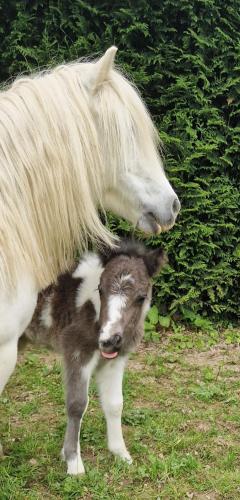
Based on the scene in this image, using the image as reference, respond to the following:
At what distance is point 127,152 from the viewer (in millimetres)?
2338

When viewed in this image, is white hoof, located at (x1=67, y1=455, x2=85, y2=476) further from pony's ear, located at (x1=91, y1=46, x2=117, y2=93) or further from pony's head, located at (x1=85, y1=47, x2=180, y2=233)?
pony's ear, located at (x1=91, y1=46, x2=117, y2=93)

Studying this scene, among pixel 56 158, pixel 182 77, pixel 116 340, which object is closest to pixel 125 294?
pixel 116 340

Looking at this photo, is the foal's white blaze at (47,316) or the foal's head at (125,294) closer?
the foal's head at (125,294)

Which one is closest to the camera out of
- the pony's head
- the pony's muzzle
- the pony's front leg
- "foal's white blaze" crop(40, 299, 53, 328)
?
the pony's head

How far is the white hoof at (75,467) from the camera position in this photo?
327cm

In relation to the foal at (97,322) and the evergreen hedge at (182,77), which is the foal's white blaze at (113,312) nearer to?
the foal at (97,322)

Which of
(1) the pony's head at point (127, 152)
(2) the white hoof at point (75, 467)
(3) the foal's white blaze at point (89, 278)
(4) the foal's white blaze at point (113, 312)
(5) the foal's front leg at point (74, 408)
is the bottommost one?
(2) the white hoof at point (75, 467)

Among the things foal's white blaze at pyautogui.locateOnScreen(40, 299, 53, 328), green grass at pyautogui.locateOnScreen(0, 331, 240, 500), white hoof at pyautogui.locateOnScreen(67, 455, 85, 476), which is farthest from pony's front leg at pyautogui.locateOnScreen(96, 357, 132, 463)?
foal's white blaze at pyautogui.locateOnScreen(40, 299, 53, 328)

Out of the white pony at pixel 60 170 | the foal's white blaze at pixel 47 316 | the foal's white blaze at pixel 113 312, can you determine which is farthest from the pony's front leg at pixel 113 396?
the white pony at pixel 60 170

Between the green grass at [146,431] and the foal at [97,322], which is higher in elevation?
the foal at [97,322]

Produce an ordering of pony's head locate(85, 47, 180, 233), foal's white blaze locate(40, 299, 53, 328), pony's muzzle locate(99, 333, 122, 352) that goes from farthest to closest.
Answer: foal's white blaze locate(40, 299, 53, 328)
pony's muzzle locate(99, 333, 122, 352)
pony's head locate(85, 47, 180, 233)

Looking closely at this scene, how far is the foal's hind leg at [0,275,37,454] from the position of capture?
2.14 meters

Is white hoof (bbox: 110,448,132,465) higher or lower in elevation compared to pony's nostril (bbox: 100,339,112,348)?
lower

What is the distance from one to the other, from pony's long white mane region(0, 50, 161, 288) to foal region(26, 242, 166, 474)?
694mm
